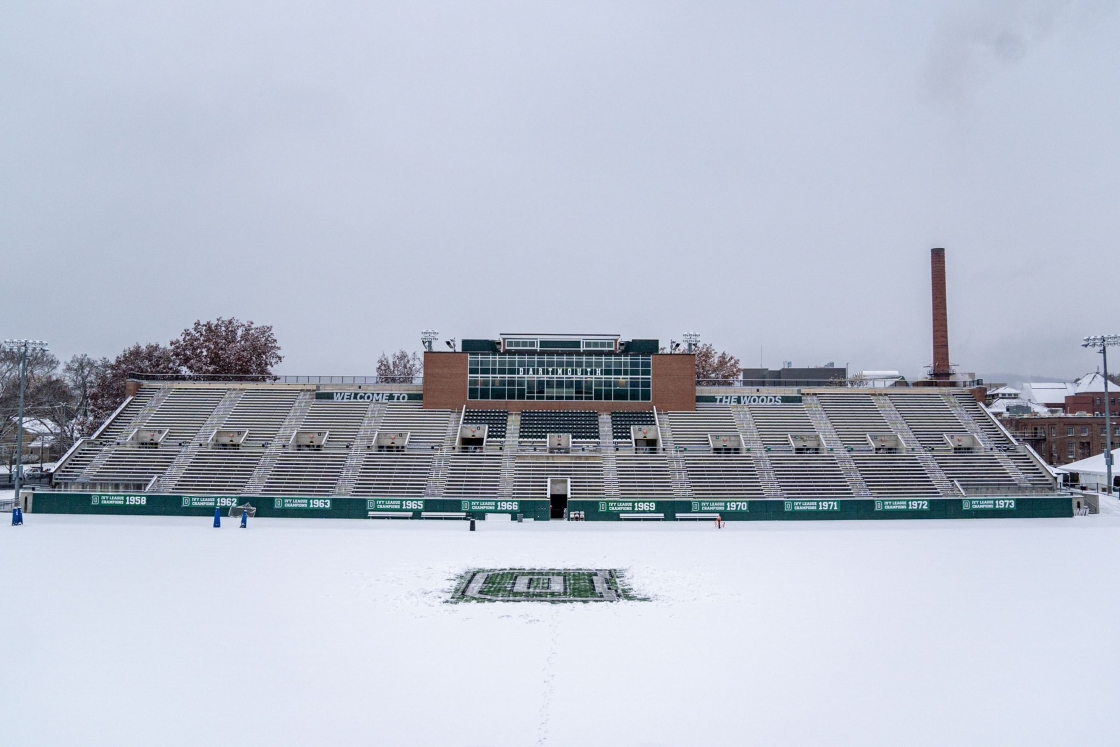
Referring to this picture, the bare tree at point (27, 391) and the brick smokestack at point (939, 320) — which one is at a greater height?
the brick smokestack at point (939, 320)

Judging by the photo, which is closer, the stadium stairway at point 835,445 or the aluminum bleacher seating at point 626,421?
the stadium stairway at point 835,445

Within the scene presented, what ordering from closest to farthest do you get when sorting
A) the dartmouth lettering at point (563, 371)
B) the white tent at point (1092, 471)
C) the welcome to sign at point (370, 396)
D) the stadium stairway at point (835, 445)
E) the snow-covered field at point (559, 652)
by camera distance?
the snow-covered field at point (559, 652)
the stadium stairway at point (835, 445)
the dartmouth lettering at point (563, 371)
the welcome to sign at point (370, 396)
the white tent at point (1092, 471)

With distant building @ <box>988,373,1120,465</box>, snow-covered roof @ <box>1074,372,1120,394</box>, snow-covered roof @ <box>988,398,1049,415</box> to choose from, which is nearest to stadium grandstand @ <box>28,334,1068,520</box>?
distant building @ <box>988,373,1120,465</box>

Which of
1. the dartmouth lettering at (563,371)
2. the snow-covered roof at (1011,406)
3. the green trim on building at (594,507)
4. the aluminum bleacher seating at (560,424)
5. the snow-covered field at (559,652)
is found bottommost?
the snow-covered field at (559,652)

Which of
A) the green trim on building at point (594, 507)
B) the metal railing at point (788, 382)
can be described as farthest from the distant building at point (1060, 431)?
the green trim on building at point (594, 507)

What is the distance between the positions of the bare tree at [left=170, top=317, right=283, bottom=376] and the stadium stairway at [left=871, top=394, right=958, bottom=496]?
55.1 meters

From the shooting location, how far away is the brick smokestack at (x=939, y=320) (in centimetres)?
6188

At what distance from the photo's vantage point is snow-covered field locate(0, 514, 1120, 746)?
10508 millimetres

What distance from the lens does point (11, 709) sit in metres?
11.0

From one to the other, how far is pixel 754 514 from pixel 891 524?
7457 mm

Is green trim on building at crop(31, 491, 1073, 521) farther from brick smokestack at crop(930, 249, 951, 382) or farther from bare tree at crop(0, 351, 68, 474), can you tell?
bare tree at crop(0, 351, 68, 474)

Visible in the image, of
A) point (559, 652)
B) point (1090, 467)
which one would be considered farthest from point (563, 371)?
point (1090, 467)

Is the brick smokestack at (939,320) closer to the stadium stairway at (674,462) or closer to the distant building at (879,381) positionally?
the distant building at (879,381)

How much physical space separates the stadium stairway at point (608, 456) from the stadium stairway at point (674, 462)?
362 centimetres
